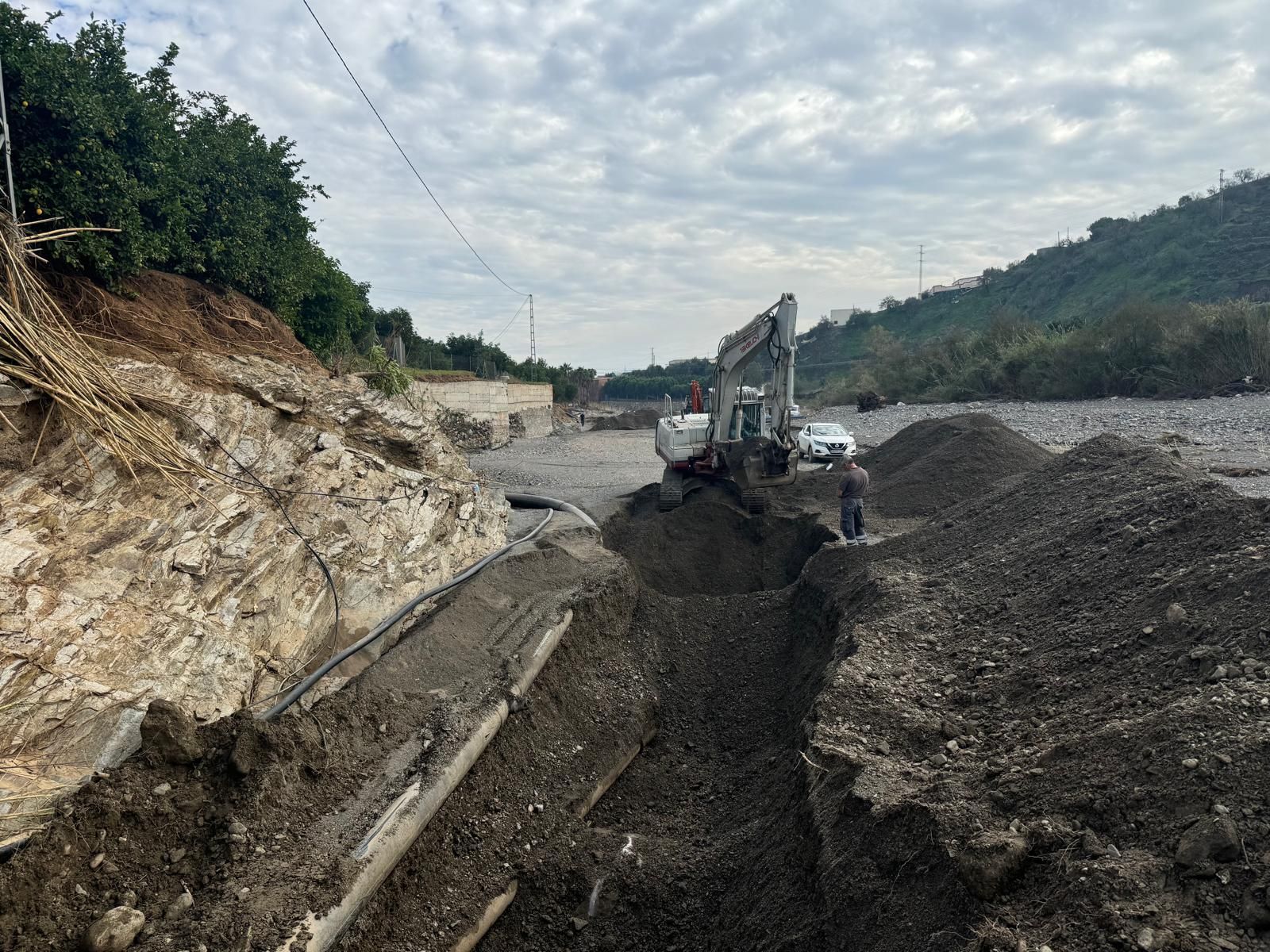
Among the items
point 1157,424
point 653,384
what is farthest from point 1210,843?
point 653,384

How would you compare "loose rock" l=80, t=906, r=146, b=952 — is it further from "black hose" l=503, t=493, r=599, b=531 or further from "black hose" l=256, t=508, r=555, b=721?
"black hose" l=503, t=493, r=599, b=531

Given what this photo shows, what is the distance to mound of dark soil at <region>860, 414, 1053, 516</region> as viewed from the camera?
15938mm

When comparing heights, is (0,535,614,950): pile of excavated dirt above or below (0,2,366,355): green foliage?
below

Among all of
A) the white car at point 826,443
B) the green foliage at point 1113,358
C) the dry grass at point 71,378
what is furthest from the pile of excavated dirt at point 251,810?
the green foliage at point 1113,358

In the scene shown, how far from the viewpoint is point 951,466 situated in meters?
16.9

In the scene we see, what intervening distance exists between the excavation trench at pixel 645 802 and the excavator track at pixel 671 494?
4794mm

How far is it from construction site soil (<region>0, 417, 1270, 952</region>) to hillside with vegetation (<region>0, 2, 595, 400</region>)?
18.7ft

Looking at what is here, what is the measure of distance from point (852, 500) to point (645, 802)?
6.64 meters

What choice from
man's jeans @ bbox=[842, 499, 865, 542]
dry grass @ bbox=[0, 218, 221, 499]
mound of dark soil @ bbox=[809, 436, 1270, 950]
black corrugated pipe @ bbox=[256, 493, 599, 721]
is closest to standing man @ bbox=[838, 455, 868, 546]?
man's jeans @ bbox=[842, 499, 865, 542]

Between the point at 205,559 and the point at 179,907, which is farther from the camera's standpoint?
the point at 205,559

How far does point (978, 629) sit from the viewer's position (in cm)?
705

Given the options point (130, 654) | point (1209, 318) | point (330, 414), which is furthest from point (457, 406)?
point (1209, 318)

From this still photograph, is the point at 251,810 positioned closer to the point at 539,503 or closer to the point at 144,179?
the point at 144,179

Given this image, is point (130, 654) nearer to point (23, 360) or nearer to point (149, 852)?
point (149, 852)
